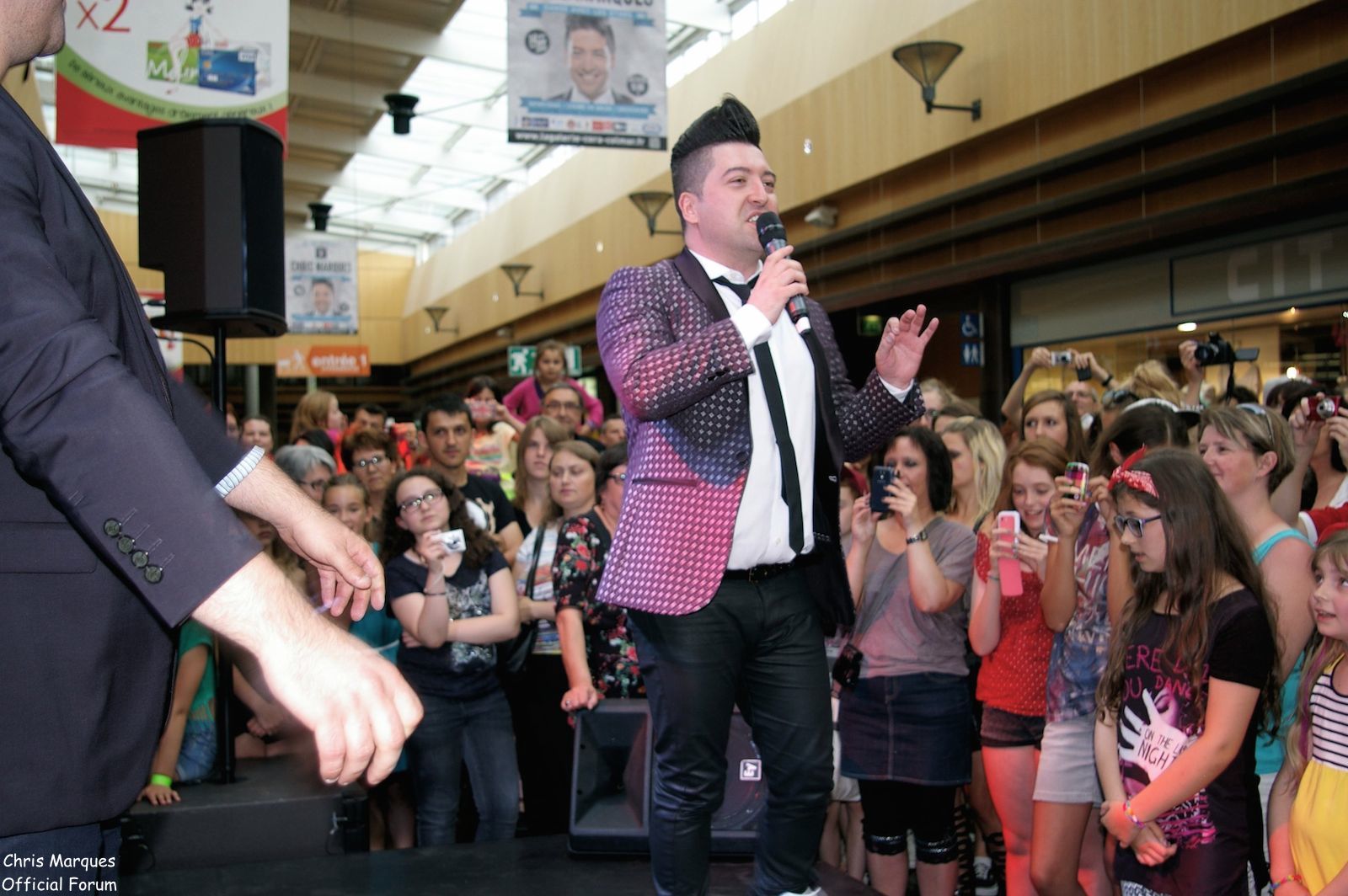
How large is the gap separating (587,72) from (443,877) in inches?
190

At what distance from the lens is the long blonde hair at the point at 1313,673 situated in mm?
2455

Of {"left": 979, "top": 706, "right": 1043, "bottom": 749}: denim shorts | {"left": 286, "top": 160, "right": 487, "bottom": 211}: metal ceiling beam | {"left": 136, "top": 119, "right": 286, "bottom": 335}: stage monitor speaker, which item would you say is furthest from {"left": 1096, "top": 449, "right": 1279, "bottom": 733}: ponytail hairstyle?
{"left": 286, "top": 160, "right": 487, "bottom": 211}: metal ceiling beam

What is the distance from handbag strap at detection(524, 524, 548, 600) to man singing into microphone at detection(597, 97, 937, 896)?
80.6 inches

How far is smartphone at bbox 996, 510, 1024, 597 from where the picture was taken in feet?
10.0

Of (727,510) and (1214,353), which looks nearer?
(727,510)

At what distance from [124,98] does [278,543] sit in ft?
7.93

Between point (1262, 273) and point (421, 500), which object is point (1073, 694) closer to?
point (421, 500)

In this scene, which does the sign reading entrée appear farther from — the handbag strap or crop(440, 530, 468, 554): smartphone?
crop(440, 530, 468, 554): smartphone

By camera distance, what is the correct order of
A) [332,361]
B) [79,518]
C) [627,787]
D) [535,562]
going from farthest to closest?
[332,361] < [535,562] < [627,787] < [79,518]

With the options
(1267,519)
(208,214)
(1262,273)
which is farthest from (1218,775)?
(1262,273)

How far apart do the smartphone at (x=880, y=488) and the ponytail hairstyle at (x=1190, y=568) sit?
25.2 inches

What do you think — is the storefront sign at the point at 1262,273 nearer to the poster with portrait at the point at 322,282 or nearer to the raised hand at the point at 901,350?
the raised hand at the point at 901,350

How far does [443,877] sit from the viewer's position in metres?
3.15

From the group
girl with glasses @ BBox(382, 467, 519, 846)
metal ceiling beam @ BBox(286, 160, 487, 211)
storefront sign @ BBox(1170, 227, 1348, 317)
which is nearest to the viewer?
girl with glasses @ BBox(382, 467, 519, 846)
